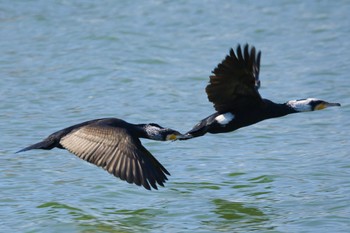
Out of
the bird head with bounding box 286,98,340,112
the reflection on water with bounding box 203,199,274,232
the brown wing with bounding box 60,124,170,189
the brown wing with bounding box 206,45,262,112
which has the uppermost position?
the brown wing with bounding box 206,45,262,112

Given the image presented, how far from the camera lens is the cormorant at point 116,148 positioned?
9.80 meters

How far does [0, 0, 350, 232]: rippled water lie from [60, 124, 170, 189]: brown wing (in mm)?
662

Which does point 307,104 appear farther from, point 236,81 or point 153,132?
point 153,132

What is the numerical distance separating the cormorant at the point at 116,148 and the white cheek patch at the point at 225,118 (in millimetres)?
580

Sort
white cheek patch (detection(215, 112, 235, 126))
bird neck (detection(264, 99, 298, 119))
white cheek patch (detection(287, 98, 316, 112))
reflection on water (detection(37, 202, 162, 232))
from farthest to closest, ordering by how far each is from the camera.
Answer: white cheek patch (detection(287, 98, 316, 112)) < bird neck (detection(264, 99, 298, 119)) < white cheek patch (detection(215, 112, 235, 126)) < reflection on water (detection(37, 202, 162, 232))

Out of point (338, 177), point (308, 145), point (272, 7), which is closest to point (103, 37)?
point (272, 7)

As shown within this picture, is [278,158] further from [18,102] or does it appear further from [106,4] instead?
[106,4]

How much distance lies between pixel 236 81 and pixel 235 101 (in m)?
0.36

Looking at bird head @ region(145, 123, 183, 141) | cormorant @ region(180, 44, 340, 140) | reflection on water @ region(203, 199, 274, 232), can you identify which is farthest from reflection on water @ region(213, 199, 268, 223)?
bird head @ region(145, 123, 183, 141)

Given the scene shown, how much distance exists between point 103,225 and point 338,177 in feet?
10.0

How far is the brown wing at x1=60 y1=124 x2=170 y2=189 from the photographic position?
32.1 ft

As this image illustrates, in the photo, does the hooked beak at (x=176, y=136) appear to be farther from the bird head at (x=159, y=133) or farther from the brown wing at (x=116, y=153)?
the brown wing at (x=116, y=153)

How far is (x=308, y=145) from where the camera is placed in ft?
42.6

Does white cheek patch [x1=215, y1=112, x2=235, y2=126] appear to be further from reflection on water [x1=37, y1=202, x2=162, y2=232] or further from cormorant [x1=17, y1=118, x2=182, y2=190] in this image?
reflection on water [x1=37, y1=202, x2=162, y2=232]
